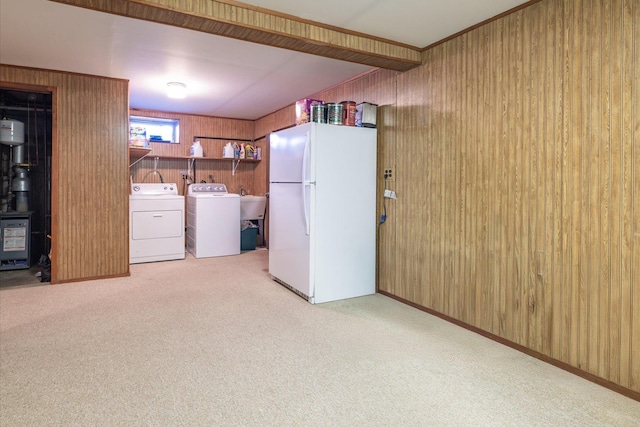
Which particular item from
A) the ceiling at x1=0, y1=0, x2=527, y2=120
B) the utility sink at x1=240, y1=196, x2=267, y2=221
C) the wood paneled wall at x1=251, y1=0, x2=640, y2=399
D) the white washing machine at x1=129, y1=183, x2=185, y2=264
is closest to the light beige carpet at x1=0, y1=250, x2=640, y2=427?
the wood paneled wall at x1=251, y1=0, x2=640, y2=399

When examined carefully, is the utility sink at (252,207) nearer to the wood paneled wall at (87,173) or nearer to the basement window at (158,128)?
the basement window at (158,128)

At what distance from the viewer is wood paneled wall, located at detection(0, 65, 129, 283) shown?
4195mm

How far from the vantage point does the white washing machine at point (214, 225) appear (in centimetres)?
587

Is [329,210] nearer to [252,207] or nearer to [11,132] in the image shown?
[252,207]

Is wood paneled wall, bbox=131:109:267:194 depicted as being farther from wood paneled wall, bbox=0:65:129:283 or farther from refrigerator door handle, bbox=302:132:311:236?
refrigerator door handle, bbox=302:132:311:236

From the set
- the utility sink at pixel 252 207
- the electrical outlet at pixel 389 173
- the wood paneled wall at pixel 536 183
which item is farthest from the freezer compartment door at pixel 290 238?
the utility sink at pixel 252 207

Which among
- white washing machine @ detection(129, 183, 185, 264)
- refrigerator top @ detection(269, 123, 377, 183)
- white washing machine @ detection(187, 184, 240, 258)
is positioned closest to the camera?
refrigerator top @ detection(269, 123, 377, 183)

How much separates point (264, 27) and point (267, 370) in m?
2.32

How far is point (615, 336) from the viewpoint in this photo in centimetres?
211

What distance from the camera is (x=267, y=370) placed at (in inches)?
90.2

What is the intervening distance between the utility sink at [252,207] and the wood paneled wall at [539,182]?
3.73 m

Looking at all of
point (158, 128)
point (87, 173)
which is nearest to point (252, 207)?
point (158, 128)

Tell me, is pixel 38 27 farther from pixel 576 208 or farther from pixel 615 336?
pixel 615 336

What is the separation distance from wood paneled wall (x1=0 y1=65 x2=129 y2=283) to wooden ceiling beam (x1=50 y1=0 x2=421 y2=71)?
7.60ft
